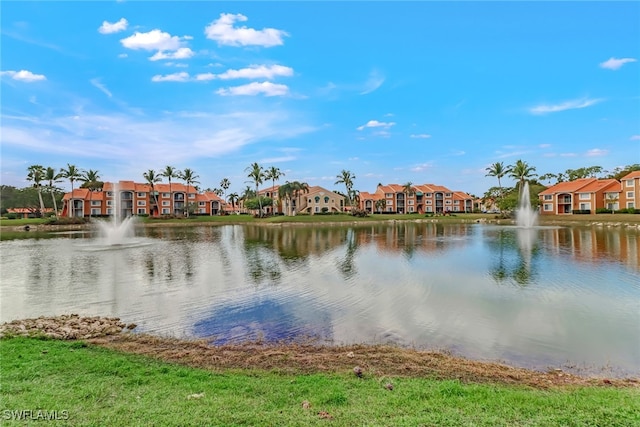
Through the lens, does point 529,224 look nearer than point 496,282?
No

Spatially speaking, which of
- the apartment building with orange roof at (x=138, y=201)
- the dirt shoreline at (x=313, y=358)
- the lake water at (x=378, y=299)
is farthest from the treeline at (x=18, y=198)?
the dirt shoreline at (x=313, y=358)

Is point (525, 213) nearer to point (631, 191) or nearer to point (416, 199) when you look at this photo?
point (631, 191)

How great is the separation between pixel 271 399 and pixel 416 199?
374ft

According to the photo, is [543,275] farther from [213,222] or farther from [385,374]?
[213,222]

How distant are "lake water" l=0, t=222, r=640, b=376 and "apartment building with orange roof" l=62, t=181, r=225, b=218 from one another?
250ft

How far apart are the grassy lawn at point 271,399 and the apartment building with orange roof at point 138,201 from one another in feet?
318

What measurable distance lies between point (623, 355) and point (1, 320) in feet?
66.2

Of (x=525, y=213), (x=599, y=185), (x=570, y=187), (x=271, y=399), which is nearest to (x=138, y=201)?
Answer: (x=525, y=213)

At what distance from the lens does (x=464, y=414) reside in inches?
229

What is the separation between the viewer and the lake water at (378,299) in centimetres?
1123

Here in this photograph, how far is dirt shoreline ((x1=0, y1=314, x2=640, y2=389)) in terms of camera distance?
325 inches

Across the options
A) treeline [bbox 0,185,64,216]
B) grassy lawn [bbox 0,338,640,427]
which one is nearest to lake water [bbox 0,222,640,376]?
grassy lawn [bbox 0,338,640,427]

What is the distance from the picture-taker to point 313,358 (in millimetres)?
9445

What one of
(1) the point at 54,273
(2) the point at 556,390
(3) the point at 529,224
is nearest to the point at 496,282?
(2) the point at 556,390
